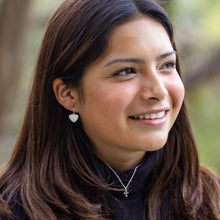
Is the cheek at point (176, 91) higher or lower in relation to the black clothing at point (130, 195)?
higher

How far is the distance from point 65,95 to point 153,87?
1.54 ft

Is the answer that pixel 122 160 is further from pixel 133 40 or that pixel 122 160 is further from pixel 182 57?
pixel 182 57

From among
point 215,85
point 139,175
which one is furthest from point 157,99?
point 215,85

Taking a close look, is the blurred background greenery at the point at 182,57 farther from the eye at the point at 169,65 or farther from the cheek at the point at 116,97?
the cheek at the point at 116,97

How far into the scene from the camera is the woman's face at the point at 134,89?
86.4 inches

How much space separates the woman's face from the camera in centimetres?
220

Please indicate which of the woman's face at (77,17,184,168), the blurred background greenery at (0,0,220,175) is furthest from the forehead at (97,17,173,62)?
the blurred background greenery at (0,0,220,175)

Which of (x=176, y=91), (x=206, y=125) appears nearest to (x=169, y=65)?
(x=176, y=91)

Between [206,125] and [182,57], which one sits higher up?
[182,57]

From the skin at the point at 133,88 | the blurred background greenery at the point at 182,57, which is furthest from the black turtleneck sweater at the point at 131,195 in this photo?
the blurred background greenery at the point at 182,57

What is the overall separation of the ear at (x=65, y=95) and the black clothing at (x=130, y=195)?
30 cm

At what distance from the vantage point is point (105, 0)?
2.28m

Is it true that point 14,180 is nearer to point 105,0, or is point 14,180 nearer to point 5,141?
point 105,0

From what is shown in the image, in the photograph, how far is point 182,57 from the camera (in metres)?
5.30
